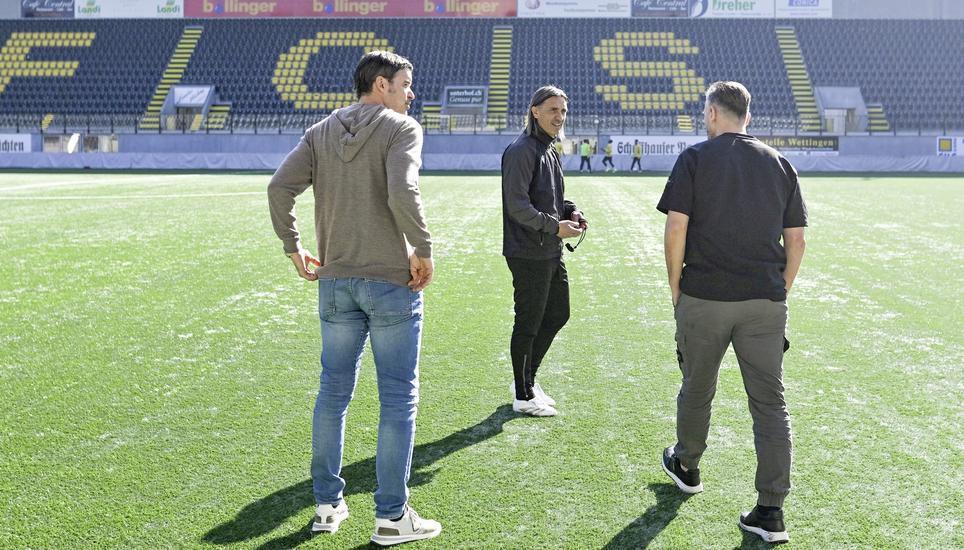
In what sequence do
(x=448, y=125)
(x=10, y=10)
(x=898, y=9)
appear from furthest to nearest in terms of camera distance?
1. (x=10, y=10)
2. (x=898, y=9)
3. (x=448, y=125)

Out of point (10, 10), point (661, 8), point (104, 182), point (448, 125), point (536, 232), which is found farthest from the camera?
point (10, 10)

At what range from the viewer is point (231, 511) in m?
3.52

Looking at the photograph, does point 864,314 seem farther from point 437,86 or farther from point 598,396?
point 437,86

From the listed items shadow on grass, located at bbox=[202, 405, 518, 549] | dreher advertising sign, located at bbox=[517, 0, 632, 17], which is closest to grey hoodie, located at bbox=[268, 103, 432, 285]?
shadow on grass, located at bbox=[202, 405, 518, 549]

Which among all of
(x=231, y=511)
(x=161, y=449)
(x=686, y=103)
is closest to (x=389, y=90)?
(x=231, y=511)

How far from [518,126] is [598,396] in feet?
104

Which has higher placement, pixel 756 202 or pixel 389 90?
pixel 389 90

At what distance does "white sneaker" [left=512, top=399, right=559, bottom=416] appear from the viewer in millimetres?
4812

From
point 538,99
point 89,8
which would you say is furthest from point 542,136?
point 89,8

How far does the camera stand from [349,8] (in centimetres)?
4641

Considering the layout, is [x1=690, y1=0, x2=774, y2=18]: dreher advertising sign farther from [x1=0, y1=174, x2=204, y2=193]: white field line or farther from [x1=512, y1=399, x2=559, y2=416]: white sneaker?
[x1=512, y1=399, x2=559, y2=416]: white sneaker

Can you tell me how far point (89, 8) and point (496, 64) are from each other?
928 inches

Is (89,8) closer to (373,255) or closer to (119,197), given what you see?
(119,197)

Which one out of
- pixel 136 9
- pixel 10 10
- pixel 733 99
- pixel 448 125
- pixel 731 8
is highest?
pixel 731 8
